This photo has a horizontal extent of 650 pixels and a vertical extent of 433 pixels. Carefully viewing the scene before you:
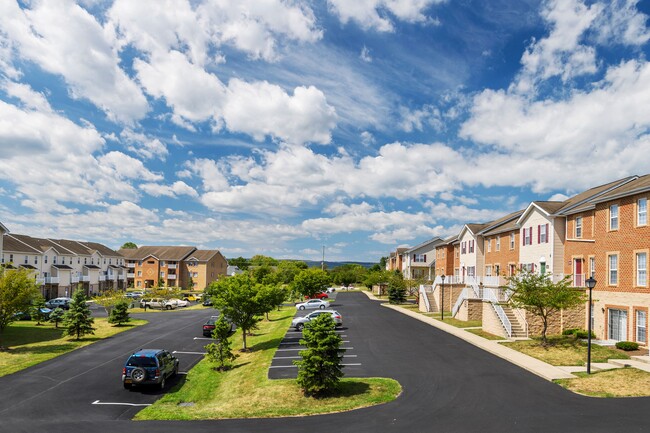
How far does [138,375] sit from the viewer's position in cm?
2172

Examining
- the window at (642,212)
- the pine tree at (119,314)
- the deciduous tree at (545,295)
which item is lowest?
the pine tree at (119,314)

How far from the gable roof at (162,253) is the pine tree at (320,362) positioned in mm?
92106

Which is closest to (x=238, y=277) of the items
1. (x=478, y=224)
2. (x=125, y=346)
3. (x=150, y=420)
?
(x=125, y=346)

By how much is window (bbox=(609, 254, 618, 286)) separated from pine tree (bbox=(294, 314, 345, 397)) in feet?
62.3

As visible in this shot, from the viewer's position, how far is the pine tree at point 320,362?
18.5m

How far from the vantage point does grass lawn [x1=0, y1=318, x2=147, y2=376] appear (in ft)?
93.1

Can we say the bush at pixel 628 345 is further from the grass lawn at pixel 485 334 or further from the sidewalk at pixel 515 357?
the grass lawn at pixel 485 334

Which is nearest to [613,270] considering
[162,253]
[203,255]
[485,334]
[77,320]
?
[485,334]

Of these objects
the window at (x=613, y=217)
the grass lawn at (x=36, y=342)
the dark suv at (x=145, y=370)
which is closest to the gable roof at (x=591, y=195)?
the window at (x=613, y=217)

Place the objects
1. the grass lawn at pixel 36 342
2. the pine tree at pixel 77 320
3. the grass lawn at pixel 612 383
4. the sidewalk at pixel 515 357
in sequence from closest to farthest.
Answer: the grass lawn at pixel 612 383 < the sidewalk at pixel 515 357 < the grass lawn at pixel 36 342 < the pine tree at pixel 77 320

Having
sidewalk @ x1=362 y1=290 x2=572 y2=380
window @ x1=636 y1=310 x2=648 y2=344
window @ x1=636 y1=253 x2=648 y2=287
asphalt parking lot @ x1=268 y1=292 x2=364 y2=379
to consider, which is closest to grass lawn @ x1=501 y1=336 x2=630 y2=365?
sidewalk @ x1=362 y1=290 x2=572 y2=380

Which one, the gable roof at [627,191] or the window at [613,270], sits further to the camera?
the window at [613,270]

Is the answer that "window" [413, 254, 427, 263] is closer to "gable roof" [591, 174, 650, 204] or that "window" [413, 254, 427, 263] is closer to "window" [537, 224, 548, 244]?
"window" [537, 224, 548, 244]

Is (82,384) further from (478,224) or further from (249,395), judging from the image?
(478,224)
